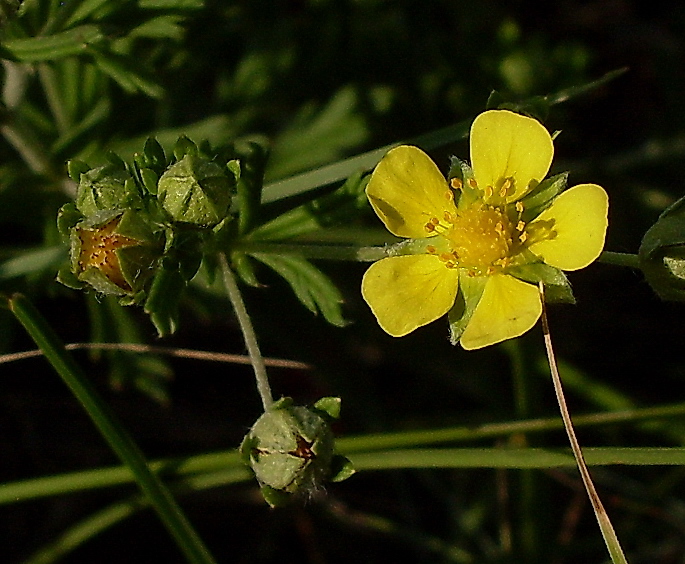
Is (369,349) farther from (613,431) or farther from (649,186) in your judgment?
(649,186)

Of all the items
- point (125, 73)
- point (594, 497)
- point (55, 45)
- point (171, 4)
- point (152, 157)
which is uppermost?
point (171, 4)

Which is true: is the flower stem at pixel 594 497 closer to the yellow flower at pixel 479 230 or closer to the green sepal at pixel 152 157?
the yellow flower at pixel 479 230

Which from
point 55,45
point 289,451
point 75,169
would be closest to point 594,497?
point 289,451

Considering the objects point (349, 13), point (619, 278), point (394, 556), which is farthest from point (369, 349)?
point (349, 13)

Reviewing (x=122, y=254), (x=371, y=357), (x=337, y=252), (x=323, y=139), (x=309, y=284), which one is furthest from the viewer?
(x=371, y=357)

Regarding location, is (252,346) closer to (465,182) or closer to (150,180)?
(150,180)

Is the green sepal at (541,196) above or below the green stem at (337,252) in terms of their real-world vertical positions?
above

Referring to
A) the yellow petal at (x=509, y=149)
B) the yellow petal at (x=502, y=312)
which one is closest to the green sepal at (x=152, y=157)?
the yellow petal at (x=509, y=149)

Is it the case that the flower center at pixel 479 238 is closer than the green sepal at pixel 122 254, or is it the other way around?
the green sepal at pixel 122 254
